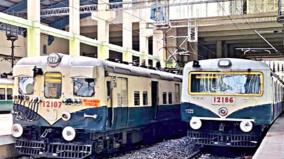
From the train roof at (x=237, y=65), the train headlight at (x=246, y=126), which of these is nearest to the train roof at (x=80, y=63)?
the train roof at (x=237, y=65)

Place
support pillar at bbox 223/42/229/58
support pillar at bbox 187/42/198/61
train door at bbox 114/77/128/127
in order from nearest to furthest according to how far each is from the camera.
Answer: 1. train door at bbox 114/77/128/127
2. support pillar at bbox 187/42/198/61
3. support pillar at bbox 223/42/229/58

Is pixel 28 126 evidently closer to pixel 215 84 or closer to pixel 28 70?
pixel 28 70

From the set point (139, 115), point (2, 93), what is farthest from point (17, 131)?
point (2, 93)

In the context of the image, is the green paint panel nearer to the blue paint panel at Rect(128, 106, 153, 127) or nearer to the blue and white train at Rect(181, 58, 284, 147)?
the blue paint panel at Rect(128, 106, 153, 127)

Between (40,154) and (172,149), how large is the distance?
4439mm

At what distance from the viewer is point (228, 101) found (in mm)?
12312

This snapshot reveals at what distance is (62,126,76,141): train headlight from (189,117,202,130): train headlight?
3.51m

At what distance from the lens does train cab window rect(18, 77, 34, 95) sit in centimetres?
1116

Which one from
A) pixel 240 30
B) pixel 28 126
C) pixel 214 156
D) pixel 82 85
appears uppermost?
pixel 240 30

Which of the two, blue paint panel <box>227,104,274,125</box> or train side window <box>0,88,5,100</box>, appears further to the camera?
train side window <box>0,88,5,100</box>

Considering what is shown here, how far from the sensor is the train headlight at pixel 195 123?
1235 centimetres

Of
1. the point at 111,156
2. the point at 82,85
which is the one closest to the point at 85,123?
the point at 82,85

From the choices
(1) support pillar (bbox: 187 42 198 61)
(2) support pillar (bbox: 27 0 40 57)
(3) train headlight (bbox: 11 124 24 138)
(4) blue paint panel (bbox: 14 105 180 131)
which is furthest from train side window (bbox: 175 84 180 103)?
(1) support pillar (bbox: 187 42 198 61)

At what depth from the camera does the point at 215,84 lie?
41.2 ft
